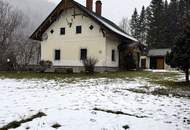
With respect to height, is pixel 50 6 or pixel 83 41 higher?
pixel 50 6

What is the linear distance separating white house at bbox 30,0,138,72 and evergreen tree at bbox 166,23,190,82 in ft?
27.9

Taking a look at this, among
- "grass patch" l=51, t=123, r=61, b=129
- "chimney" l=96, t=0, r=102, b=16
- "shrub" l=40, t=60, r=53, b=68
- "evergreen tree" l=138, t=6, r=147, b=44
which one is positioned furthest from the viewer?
"evergreen tree" l=138, t=6, r=147, b=44

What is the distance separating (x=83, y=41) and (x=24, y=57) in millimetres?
26712

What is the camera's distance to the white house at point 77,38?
22625 mm

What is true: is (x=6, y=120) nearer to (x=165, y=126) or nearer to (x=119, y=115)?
(x=119, y=115)

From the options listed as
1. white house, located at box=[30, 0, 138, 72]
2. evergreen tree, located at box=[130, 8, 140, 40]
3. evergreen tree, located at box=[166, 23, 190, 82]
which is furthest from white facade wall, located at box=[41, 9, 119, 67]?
evergreen tree, located at box=[130, 8, 140, 40]

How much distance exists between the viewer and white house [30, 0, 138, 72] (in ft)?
74.2

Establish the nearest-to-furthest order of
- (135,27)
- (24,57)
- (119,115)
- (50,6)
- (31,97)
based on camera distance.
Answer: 1. (119,115)
2. (31,97)
3. (24,57)
4. (135,27)
5. (50,6)

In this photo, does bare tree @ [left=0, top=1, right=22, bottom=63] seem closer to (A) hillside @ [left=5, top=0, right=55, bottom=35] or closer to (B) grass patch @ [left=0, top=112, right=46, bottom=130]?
(A) hillside @ [left=5, top=0, right=55, bottom=35]

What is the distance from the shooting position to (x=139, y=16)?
63188mm

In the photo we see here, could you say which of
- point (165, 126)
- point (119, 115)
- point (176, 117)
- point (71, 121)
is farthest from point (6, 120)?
point (176, 117)

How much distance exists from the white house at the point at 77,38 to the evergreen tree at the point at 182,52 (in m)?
8.51

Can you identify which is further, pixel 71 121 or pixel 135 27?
pixel 135 27

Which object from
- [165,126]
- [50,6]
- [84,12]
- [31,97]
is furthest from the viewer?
[50,6]
